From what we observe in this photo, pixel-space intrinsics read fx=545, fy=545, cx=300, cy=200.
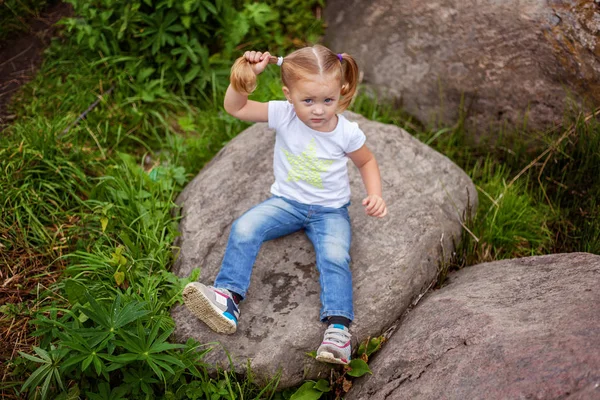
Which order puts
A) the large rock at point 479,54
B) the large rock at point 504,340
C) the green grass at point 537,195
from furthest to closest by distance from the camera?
the large rock at point 479,54 → the green grass at point 537,195 → the large rock at point 504,340

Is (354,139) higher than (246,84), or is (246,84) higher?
(246,84)

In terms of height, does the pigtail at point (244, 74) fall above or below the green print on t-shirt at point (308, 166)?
above

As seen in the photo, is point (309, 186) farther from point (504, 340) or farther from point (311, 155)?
point (504, 340)

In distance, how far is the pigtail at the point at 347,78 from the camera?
108 inches

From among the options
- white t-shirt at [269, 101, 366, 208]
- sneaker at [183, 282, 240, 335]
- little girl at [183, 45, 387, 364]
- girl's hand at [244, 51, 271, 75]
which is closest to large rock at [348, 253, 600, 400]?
little girl at [183, 45, 387, 364]

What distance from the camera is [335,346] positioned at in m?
2.56

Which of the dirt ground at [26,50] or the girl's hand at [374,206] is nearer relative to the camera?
the girl's hand at [374,206]

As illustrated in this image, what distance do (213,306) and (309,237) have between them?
2.34 feet

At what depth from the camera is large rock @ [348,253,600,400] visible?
2.03m

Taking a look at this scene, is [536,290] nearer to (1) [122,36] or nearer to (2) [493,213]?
(2) [493,213]

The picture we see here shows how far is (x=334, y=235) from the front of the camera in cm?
291

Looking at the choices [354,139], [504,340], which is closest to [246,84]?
[354,139]

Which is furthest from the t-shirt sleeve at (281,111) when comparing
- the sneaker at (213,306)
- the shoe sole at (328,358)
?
the shoe sole at (328,358)

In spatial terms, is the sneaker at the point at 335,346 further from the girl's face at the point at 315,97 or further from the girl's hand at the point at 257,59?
the girl's hand at the point at 257,59
